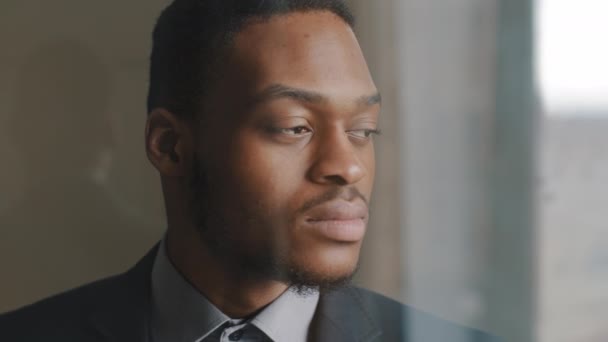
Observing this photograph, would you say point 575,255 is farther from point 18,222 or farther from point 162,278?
point 18,222

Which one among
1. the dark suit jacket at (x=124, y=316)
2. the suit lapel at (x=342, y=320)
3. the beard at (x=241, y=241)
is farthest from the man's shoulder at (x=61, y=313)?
the suit lapel at (x=342, y=320)

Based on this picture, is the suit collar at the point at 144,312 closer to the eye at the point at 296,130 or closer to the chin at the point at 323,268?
the chin at the point at 323,268

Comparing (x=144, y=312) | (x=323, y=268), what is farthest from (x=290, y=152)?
(x=144, y=312)

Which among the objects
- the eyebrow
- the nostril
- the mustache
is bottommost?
the mustache

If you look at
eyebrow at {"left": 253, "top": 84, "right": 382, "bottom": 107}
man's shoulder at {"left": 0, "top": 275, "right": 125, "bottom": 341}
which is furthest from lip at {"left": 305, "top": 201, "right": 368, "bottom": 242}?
man's shoulder at {"left": 0, "top": 275, "right": 125, "bottom": 341}

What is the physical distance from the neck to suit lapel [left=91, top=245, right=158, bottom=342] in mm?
36

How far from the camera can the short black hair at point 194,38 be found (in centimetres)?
70

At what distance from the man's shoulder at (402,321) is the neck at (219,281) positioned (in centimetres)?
8

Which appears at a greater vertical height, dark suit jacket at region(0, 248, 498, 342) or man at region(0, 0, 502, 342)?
man at region(0, 0, 502, 342)

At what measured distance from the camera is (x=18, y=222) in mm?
763

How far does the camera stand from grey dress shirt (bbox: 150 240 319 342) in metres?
0.72

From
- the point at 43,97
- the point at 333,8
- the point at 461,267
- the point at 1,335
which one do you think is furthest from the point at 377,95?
the point at 1,335

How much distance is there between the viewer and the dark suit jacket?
2.45 feet

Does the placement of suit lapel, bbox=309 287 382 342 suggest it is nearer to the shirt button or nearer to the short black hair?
the shirt button
